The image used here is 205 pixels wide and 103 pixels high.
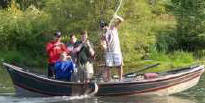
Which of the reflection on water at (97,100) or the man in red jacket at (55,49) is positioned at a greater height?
the man in red jacket at (55,49)

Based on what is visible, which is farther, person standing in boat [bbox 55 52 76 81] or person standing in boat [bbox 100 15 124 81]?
person standing in boat [bbox 100 15 124 81]

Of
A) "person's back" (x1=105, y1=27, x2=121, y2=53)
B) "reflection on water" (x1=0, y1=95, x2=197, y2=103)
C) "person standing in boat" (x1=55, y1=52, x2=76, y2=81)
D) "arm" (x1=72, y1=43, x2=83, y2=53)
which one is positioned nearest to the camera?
"reflection on water" (x1=0, y1=95, x2=197, y2=103)

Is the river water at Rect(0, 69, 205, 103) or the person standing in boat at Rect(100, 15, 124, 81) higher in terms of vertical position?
the person standing in boat at Rect(100, 15, 124, 81)

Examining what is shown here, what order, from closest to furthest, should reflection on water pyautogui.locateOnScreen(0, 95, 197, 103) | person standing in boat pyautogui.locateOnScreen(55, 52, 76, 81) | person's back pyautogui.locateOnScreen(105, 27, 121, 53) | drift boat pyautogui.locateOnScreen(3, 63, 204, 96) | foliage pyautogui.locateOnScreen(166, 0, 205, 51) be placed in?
reflection on water pyautogui.locateOnScreen(0, 95, 197, 103) < drift boat pyautogui.locateOnScreen(3, 63, 204, 96) < person standing in boat pyautogui.locateOnScreen(55, 52, 76, 81) < person's back pyautogui.locateOnScreen(105, 27, 121, 53) < foliage pyautogui.locateOnScreen(166, 0, 205, 51)

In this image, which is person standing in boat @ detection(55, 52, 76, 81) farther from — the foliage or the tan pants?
the foliage

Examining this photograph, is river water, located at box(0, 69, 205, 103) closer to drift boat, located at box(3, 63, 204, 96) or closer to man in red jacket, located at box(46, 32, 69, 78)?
drift boat, located at box(3, 63, 204, 96)

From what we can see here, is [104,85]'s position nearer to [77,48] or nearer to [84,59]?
[84,59]

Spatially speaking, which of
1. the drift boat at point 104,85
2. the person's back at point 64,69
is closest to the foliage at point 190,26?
the drift boat at point 104,85

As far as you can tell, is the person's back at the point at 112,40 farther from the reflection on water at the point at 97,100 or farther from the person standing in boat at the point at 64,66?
the reflection on water at the point at 97,100

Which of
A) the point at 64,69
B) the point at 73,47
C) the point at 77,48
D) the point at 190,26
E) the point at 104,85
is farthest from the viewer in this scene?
the point at 190,26

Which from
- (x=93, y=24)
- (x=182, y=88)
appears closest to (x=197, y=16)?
(x=93, y=24)

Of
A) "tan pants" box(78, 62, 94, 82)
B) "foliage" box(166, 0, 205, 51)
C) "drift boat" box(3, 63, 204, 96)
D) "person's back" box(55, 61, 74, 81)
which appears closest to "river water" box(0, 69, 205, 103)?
"drift boat" box(3, 63, 204, 96)

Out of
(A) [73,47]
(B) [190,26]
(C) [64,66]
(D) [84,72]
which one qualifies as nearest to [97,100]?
(D) [84,72]

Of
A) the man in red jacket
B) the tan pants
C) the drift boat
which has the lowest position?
the drift boat
